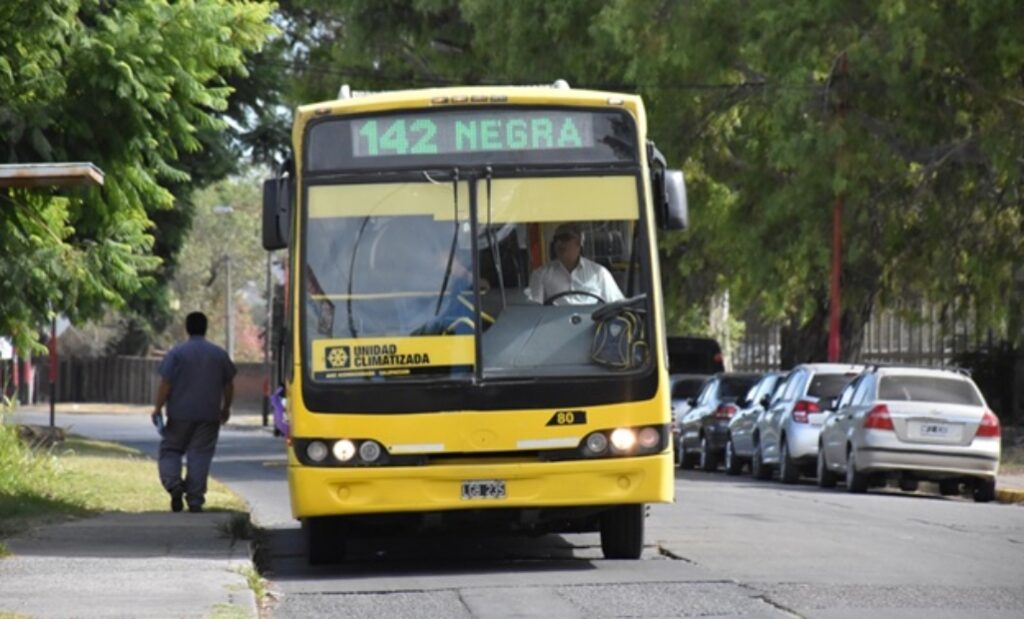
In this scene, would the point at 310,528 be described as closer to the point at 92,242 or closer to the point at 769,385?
the point at 92,242

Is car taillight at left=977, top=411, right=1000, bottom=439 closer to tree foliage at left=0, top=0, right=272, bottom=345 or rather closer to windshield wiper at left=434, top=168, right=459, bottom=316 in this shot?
tree foliage at left=0, top=0, right=272, bottom=345

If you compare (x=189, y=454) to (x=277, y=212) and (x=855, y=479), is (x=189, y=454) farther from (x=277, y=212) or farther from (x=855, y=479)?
(x=855, y=479)

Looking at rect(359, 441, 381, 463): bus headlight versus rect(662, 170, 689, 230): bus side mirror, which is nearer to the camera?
rect(359, 441, 381, 463): bus headlight

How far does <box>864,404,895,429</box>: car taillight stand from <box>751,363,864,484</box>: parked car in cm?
226

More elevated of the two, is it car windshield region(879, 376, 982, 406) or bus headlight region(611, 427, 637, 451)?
car windshield region(879, 376, 982, 406)

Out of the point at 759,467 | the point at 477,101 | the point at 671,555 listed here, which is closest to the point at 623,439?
the point at 671,555

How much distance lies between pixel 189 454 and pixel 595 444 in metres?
6.20

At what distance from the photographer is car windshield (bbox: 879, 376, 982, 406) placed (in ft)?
87.9

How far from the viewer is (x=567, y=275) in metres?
14.5

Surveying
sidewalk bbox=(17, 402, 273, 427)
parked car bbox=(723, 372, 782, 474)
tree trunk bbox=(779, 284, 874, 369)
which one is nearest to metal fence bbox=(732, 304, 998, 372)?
tree trunk bbox=(779, 284, 874, 369)

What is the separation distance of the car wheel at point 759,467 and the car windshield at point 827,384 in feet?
6.38

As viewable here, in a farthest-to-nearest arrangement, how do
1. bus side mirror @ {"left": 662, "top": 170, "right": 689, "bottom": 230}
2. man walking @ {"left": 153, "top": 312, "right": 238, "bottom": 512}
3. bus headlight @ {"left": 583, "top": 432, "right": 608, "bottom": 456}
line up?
Answer: man walking @ {"left": 153, "top": 312, "right": 238, "bottom": 512}
bus side mirror @ {"left": 662, "top": 170, "right": 689, "bottom": 230}
bus headlight @ {"left": 583, "top": 432, "right": 608, "bottom": 456}

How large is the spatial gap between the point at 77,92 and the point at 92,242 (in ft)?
10.6

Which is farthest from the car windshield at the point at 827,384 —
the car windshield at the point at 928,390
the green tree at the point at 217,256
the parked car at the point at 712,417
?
the green tree at the point at 217,256
